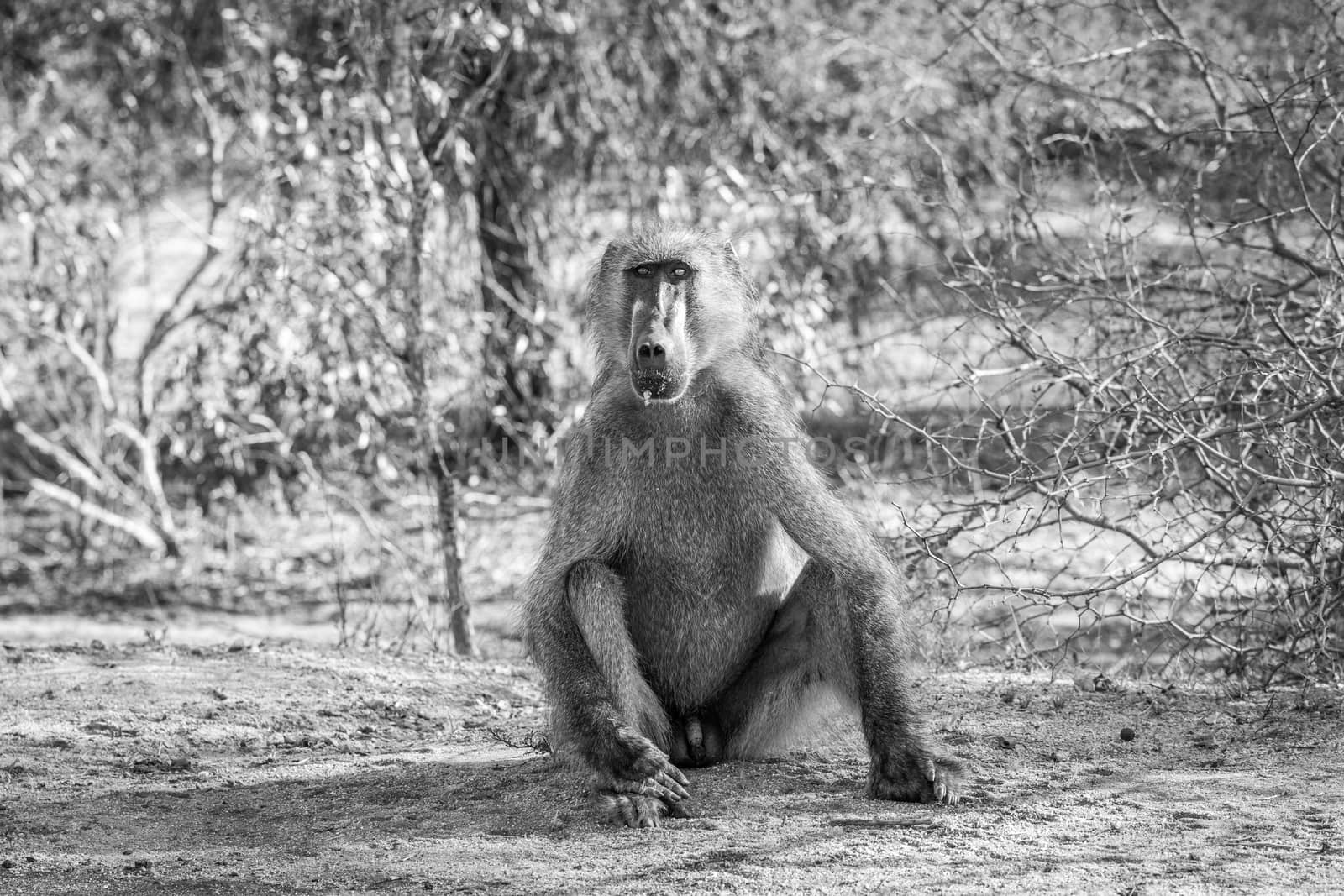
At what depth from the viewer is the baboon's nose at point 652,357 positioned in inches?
162

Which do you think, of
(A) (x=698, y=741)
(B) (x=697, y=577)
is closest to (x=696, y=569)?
(B) (x=697, y=577)

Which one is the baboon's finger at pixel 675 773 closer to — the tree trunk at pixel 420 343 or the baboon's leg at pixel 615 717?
the baboon's leg at pixel 615 717

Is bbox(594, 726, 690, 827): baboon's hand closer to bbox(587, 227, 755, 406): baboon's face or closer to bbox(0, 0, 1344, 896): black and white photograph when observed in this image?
bbox(0, 0, 1344, 896): black and white photograph

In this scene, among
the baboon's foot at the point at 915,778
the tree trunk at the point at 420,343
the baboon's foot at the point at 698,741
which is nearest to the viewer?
the baboon's foot at the point at 915,778

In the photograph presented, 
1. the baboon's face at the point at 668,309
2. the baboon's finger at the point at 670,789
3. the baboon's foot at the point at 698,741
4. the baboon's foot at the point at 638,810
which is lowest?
the baboon's foot at the point at 638,810

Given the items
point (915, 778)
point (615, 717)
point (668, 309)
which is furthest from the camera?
point (668, 309)

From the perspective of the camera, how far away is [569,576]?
14.0 feet

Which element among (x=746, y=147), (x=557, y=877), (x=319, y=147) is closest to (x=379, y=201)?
(x=319, y=147)

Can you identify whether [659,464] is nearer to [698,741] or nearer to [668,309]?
[668,309]

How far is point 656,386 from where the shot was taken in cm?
414

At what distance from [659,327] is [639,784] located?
3.95ft

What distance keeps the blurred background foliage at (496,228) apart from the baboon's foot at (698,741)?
1853 millimetres

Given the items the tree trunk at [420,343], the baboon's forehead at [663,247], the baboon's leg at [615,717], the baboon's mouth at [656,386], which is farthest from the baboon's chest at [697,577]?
the tree trunk at [420,343]

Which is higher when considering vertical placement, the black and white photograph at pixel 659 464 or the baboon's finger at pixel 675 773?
the black and white photograph at pixel 659 464
